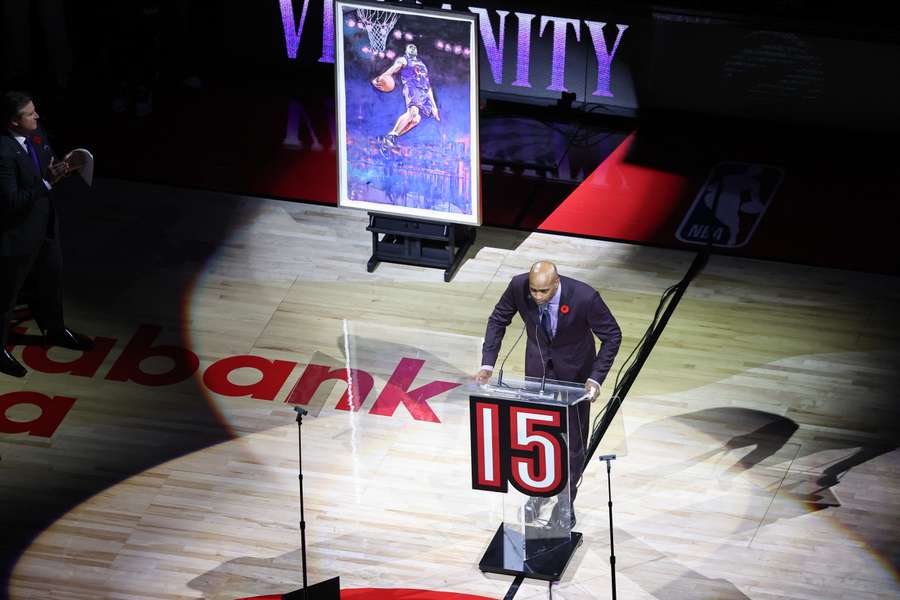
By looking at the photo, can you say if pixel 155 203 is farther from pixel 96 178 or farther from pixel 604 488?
pixel 604 488

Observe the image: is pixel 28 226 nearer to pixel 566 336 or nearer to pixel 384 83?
pixel 384 83

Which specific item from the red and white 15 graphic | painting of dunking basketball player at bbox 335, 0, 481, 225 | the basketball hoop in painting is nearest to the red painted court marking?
the red and white 15 graphic

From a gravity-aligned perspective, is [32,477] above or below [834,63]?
below

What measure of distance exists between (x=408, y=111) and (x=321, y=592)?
367 cm

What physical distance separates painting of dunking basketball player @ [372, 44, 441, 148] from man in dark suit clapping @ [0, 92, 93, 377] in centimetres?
214

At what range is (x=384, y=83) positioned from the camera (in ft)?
33.3

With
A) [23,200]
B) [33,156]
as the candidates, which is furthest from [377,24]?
[23,200]

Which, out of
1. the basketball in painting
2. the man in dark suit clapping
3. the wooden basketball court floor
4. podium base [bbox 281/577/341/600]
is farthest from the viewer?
the basketball in painting

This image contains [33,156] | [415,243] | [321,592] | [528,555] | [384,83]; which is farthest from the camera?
[415,243]

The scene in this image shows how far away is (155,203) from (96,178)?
0.60 m

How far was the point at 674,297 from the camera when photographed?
10398mm

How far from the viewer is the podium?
23.1ft

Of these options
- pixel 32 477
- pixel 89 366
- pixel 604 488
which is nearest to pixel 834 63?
pixel 604 488

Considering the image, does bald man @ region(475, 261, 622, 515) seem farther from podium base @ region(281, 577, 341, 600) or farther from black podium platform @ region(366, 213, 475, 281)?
black podium platform @ region(366, 213, 475, 281)
